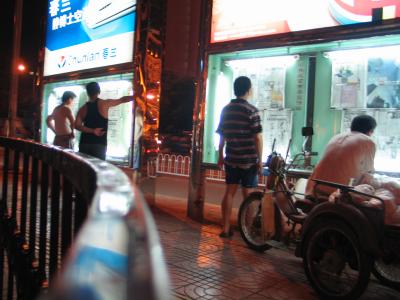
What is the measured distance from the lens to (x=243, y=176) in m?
5.67

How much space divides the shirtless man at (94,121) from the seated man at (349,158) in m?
3.55

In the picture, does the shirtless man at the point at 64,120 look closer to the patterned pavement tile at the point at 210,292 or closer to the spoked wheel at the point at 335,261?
the patterned pavement tile at the point at 210,292

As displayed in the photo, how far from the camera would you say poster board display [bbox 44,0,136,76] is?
306 inches

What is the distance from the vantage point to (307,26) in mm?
5715

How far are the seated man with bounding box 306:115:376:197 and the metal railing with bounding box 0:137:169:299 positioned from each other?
2.55 meters

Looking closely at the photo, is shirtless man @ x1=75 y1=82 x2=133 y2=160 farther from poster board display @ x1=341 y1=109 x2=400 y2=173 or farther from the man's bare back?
poster board display @ x1=341 y1=109 x2=400 y2=173

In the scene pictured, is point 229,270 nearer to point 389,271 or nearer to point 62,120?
point 389,271

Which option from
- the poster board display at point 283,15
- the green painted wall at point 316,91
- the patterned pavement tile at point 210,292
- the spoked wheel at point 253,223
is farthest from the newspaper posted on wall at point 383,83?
the patterned pavement tile at point 210,292

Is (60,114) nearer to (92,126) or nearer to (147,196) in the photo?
(92,126)

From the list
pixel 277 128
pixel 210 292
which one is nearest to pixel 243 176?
pixel 277 128

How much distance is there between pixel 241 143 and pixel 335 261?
2243mm

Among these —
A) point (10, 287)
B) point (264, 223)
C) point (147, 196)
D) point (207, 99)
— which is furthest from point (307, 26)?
point (10, 287)

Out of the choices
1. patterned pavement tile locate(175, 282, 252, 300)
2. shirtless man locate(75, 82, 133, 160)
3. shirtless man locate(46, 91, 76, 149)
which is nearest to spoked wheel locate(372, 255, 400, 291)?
patterned pavement tile locate(175, 282, 252, 300)

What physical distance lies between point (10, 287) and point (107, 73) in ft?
17.7
